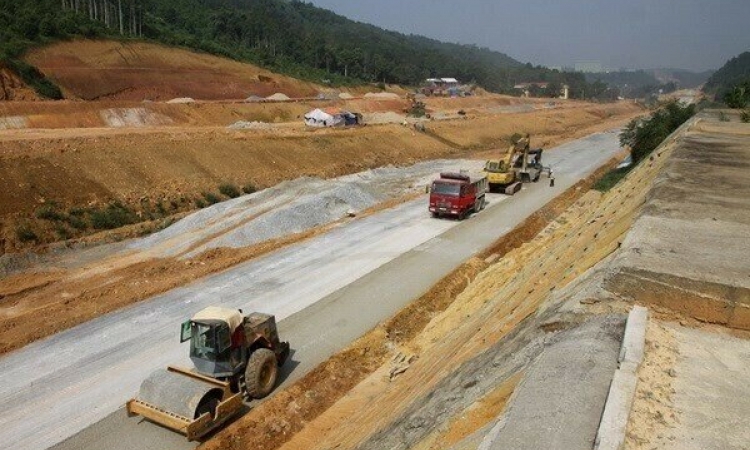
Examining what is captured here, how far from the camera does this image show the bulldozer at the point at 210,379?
11.2 m

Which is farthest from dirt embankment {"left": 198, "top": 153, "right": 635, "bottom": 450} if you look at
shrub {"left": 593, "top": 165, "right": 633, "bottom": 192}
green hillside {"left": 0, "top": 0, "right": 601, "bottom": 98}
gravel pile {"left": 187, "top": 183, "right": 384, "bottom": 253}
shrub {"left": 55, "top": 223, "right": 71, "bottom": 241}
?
green hillside {"left": 0, "top": 0, "right": 601, "bottom": 98}

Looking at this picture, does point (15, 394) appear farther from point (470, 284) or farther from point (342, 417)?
point (470, 284)

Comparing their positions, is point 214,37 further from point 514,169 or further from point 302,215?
point 302,215

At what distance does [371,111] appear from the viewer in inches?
3187

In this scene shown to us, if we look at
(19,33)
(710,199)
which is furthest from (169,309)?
(19,33)

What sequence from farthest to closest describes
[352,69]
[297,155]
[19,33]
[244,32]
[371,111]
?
1. [352,69]
2. [244,32]
3. [371,111]
4. [19,33]
5. [297,155]

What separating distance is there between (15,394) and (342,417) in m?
7.59

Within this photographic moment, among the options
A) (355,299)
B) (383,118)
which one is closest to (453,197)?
(355,299)

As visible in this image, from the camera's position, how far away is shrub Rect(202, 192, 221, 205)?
32.7 meters

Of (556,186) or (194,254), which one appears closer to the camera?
(194,254)

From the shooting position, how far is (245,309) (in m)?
17.7

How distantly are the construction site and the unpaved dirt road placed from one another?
75mm

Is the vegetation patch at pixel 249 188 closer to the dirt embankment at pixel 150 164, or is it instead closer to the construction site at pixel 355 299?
the construction site at pixel 355 299

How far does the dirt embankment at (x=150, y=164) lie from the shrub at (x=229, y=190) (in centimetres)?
53
